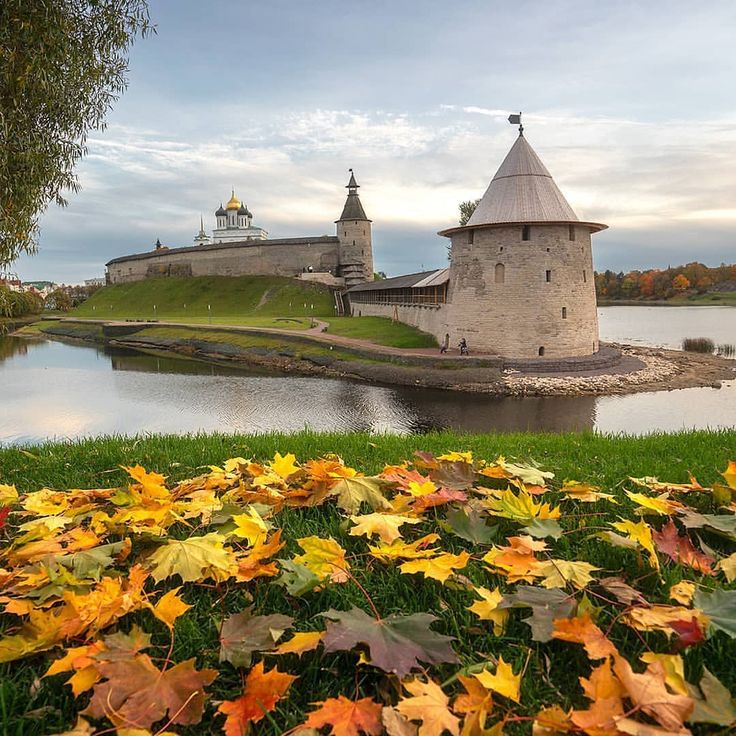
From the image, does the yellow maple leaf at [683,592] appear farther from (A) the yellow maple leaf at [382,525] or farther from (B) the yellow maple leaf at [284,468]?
(B) the yellow maple leaf at [284,468]

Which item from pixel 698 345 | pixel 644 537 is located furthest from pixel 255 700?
pixel 698 345

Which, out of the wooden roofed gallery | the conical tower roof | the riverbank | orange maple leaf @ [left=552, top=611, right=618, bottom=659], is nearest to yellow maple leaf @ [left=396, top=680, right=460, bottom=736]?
orange maple leaf @ [left=552, top=611, right=618, bottom=659]

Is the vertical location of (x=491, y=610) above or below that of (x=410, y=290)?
below

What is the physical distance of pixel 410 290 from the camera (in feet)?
124

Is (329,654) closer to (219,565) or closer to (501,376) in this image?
(219,565)

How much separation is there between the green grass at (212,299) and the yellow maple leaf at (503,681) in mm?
54285

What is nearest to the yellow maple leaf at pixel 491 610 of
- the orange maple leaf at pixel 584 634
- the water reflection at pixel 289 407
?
the orange maple leaf at pixel 584 634

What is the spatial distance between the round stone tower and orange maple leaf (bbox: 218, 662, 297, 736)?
2588cm

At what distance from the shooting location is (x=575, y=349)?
2638cm

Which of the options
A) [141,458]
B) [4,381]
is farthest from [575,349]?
[4,381]

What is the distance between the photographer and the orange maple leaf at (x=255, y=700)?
120 cm

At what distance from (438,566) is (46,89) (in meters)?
6.41

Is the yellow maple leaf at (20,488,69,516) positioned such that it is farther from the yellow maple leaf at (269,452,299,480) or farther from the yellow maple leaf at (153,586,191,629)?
the yellow maple leaf at (153,586,191,629)

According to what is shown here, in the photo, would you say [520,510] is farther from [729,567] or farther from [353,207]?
[353,207]
